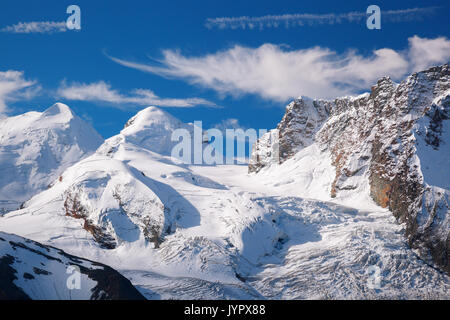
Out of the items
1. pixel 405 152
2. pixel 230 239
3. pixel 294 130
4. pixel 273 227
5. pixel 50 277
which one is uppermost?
pixel 294 130

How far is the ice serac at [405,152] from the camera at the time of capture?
98.0 meters

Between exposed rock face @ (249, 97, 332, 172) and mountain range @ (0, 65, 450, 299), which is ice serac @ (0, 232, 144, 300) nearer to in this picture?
mountain range @ (0, 65, 450, 299)

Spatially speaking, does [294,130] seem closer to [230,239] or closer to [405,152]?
[405,152]

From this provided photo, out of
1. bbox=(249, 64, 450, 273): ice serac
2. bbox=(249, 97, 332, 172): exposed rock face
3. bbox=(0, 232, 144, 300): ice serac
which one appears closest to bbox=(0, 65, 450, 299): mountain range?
bbox=(0, 232, 144, 300): ice serac

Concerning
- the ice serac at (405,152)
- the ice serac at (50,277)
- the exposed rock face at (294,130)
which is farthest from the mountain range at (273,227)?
the exposed rock face at (294,130)

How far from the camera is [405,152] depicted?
114m

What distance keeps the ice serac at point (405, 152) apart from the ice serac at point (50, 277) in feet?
210

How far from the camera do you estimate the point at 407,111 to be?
124875 millimetres

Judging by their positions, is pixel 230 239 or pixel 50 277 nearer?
pixel 50 277

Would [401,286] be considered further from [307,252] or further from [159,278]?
[159,278]

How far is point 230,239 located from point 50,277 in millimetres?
39806

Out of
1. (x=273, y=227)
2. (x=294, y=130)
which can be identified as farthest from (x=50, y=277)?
(x=294, y=130)

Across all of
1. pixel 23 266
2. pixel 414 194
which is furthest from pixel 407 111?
pixel 23 266

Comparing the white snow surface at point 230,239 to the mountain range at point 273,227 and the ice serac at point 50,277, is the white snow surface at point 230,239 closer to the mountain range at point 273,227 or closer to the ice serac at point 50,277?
the mountain range at point 273,227
